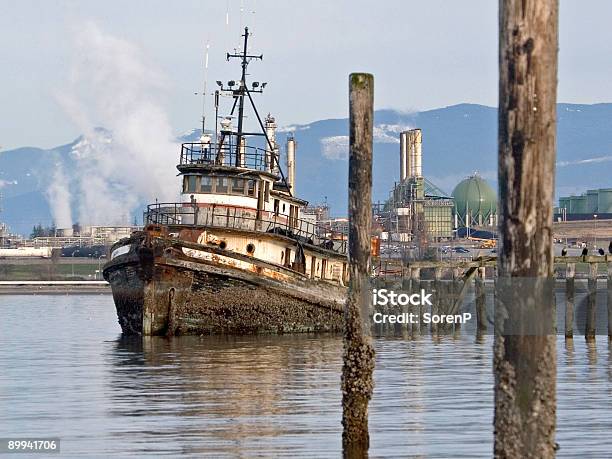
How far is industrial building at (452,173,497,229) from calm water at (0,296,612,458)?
15358 centimetres

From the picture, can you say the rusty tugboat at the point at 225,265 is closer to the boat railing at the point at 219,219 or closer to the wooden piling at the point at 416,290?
the boat railing at the point at 219,219

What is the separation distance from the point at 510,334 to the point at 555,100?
1835 millimetres

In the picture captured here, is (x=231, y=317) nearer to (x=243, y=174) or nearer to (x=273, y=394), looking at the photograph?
(x=243, y=174)

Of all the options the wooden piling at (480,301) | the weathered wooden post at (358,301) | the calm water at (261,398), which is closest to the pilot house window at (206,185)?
the calm water at (261,398)

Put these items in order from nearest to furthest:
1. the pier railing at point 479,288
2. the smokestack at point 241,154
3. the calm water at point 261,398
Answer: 1. the calm water at point 261,398
2. the pier railing at point 479,288
3. the smokestack at point 241,154

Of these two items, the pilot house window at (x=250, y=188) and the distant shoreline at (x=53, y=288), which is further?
the distant shoreline at (x=53, y=288)

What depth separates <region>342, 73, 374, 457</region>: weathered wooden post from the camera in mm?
17547

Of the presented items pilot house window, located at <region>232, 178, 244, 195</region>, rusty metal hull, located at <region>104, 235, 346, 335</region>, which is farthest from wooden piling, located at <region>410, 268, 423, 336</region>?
pilot house window, located at <region>232, 178, 244, 195</region>

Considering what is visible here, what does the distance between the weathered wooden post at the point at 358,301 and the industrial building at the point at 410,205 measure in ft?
400

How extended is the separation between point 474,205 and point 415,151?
4288 cm

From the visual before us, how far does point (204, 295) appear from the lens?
41.3 metres

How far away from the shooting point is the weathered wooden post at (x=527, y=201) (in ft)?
32.3

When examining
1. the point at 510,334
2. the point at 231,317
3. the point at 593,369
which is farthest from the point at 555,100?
the point at 231,317

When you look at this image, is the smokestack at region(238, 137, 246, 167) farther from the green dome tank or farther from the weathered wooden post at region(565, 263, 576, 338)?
the green dome tank
